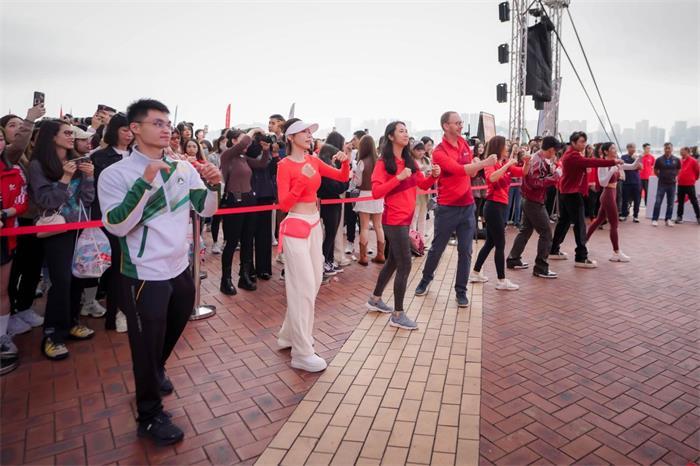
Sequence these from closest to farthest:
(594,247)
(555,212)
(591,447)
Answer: (591,447), (594,247), (555,212)

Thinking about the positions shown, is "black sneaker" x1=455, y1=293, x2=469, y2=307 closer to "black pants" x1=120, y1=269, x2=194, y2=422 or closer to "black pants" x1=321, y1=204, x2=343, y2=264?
"black pants" x1=321, y1=204, x2=343, y2=264

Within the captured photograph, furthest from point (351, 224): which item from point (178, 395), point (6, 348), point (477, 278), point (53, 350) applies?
point (6, 348)

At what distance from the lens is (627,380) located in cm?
379

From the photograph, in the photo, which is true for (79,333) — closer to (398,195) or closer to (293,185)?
(293,185)

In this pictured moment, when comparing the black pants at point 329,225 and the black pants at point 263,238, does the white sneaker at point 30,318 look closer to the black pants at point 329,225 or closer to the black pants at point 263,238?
the black pants at point 263,238

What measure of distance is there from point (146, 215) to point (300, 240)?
136cm

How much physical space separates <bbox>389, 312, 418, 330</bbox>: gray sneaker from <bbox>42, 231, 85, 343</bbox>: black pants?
10.6 ft

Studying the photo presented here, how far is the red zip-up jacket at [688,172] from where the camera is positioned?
12.3 metres

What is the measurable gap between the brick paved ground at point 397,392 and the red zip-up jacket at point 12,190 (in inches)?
48.6

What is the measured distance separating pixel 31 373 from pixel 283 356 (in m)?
2.10

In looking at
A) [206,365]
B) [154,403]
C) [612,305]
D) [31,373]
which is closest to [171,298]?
[154,403]

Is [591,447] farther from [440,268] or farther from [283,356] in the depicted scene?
[440,268]

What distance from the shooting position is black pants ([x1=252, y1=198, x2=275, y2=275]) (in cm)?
655

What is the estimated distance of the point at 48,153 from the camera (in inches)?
161
